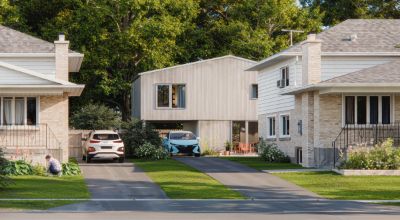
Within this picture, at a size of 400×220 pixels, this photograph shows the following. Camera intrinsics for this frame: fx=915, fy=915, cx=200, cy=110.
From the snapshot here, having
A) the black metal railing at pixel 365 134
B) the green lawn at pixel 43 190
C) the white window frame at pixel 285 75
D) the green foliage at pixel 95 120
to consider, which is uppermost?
the white window frame at pixel 285 75

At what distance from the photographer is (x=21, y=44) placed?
42.3 metres

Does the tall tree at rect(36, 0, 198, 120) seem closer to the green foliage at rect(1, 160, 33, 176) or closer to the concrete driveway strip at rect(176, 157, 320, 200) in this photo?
the concrete driveway strip at rect(176, 157, 320, 200)

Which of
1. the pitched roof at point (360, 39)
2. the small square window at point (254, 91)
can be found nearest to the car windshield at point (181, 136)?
the small square window at point (254, 91)

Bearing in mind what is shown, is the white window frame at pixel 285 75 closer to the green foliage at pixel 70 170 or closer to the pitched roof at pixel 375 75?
the pitched roof at pixel 375 75

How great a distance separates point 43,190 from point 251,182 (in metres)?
7.68

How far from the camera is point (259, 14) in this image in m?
64.4

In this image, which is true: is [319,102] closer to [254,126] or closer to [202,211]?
[202,211]

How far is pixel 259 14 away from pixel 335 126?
87.3ft

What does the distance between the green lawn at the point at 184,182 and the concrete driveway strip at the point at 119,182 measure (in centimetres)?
39

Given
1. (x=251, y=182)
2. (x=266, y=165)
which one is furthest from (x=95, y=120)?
(x=251, y=182)

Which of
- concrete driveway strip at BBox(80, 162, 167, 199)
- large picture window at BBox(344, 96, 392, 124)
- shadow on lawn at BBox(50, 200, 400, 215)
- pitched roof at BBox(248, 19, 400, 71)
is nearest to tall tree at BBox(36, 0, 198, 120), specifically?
pitched roof at BBox(248, 19, 400, 71)

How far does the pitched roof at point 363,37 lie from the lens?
41.9m

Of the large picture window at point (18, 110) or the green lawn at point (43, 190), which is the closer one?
the green lawn at point (43, 190)

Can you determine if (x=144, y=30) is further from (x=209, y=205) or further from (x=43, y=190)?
(x=209, y=205)
